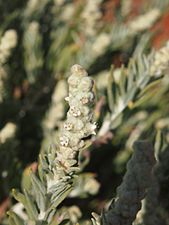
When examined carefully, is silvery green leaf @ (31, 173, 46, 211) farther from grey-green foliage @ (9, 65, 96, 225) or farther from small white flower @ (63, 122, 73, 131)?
small white flower @ (63, 122, 73, 131)

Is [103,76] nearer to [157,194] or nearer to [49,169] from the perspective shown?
[157,194]

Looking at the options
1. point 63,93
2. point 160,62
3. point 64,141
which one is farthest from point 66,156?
point 63,93

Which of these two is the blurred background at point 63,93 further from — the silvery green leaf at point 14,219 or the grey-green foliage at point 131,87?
the silvery green leaf at point 14,219

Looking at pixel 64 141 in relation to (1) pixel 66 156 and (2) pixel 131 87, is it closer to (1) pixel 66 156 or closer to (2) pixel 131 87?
(1) pixel 66 156

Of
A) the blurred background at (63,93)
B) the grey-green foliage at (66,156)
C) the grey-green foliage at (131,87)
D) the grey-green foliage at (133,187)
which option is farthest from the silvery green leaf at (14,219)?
the grey-green foliage at (131,87)

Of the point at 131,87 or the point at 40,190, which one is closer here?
the point at 40,190

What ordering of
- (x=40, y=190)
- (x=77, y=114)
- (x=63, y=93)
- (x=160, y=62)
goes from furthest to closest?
1. (x=63, y=93)
2. (x=160, y=62)
3. (x=40, y=190)
4. (x=77, y=114)

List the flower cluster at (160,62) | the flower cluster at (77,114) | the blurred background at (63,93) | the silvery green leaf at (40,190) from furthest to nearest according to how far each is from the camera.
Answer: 1. the blurred background at (63,93)
2. the flower cluster at (160,62)
3. the silvery green leaf at (40,190)
4. the flower cluster at (77,114)

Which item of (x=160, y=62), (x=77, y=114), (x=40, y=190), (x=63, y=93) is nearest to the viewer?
(x=77, y=114)
